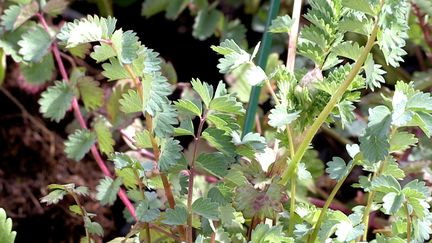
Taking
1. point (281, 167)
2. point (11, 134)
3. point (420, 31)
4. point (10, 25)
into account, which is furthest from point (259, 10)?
point (281, 167)

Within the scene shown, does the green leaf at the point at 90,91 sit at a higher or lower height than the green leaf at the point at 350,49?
lower

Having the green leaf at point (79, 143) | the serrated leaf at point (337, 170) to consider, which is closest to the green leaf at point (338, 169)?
the serrated leaf at point (337, 170)

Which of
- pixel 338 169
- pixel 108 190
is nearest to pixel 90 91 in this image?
pixel 108 190

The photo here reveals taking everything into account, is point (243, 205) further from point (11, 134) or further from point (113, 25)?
point (11, 134)

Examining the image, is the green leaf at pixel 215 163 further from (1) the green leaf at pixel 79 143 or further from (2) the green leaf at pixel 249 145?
(1) the green leaf at pixel 79 143

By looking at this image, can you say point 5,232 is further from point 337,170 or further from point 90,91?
point 90,91

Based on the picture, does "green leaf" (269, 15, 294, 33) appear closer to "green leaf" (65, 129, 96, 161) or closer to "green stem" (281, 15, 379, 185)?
"green stem" (281, 15, 379, 185)

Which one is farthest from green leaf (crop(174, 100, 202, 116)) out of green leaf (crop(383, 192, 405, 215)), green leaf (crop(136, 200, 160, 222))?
green leaf (crop(383, 192, 405, 215))

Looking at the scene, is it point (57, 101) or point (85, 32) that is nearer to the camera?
point (85, 32)
